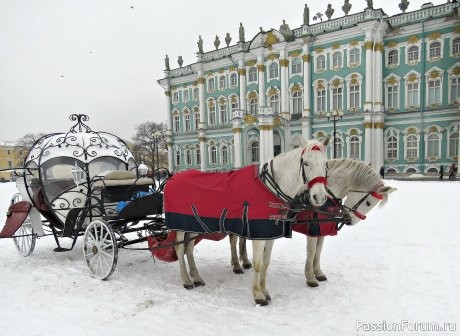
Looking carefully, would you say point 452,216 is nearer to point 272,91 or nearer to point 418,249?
point 418,249

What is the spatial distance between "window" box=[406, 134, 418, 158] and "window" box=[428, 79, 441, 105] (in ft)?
9.12

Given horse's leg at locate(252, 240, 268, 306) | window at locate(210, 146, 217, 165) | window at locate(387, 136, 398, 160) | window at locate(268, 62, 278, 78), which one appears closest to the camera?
horse's leg at locate(252, 240, 268, 306)

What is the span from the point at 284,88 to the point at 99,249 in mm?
25736

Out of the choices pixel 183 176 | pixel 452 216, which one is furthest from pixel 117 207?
pixel 452 216

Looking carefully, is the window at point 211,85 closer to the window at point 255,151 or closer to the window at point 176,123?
the window at point 176,123

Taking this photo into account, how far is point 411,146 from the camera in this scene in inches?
947

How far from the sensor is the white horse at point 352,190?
421cm

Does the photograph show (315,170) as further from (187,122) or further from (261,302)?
(187,122)

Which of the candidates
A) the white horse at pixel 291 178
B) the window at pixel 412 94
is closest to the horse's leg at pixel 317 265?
the white horse at pixel 291 178

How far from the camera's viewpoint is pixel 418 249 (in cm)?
592

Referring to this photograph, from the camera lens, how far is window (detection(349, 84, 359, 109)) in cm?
2533

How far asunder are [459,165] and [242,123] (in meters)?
17.0

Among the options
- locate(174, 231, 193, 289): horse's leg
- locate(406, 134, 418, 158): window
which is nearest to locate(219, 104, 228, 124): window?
locate(406, 134, 418, 158): window

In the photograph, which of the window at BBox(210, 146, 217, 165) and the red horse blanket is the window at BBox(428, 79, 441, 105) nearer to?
the window at BBox(210, 146, 217, 165)
